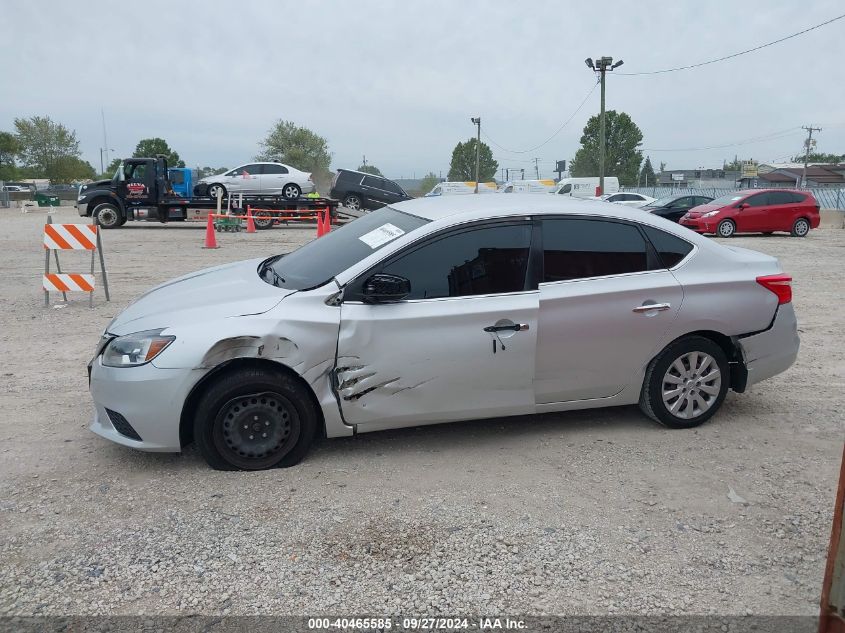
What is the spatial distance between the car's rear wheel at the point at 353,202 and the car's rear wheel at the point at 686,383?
23.6 meters

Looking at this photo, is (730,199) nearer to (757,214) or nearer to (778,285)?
(757,214)

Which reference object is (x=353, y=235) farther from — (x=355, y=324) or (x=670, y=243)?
(x=670, y=243)

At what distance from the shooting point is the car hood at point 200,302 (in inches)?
156

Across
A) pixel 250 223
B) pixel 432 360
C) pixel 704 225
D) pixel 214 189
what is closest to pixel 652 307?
pixel 432 360

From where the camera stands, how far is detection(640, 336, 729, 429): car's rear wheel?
4.56 m

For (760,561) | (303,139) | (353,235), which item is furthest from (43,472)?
(303,139)

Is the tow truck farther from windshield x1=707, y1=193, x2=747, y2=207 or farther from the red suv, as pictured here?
windshield x1=707, y1=193, x2=747, y2=207


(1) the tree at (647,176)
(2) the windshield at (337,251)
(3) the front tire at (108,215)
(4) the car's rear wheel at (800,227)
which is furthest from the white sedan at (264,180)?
(1) the tree at (647,176)

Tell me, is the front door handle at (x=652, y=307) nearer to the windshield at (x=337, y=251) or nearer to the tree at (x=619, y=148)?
the windshield at (x=337, y=251)

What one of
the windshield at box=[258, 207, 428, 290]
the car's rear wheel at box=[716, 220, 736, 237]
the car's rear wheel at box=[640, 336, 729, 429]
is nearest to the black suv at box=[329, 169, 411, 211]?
the car's rear wheel at box=[716, 220, 736, 237]

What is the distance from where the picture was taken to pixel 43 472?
4.01 m

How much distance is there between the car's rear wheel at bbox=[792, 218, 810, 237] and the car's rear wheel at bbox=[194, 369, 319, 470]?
2157cm

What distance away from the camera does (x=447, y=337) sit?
407 cm

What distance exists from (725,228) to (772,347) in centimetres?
1730
